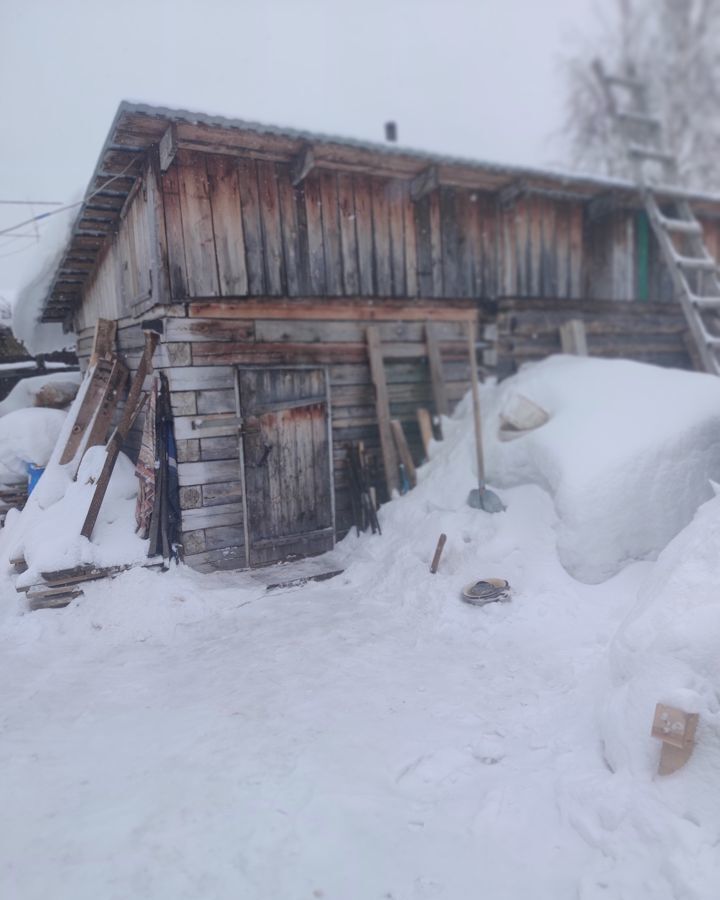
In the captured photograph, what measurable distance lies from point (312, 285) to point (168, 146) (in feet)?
7.35

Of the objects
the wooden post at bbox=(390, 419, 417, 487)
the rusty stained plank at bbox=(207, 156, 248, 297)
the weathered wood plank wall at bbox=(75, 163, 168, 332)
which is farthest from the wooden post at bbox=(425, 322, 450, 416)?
the weathered wood plank wall at bbox=(75, 163, 168, 332)

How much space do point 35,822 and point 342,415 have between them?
5.63m

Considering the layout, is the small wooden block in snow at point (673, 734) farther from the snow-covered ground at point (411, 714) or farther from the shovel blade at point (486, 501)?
the shovel blade at point (486, 501)

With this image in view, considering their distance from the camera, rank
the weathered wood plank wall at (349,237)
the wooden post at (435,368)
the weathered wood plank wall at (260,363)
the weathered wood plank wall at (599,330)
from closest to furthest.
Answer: the weathered wood plank wall at (349,237) → the weathered wood plank wall at (260,363) → the wooden post at (435,368) → the weathered wood plank wall at (599,330)

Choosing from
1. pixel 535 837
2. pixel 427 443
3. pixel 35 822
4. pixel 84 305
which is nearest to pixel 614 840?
pixel 535 837

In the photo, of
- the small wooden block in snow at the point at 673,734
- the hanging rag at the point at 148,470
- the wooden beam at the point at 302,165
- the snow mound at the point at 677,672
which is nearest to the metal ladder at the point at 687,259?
the wooden beam at the point at 302,165

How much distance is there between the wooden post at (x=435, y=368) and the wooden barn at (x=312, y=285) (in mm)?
21

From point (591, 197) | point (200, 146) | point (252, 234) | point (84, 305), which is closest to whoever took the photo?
point (200, 146)

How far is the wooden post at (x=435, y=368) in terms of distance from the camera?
8406 millimetres

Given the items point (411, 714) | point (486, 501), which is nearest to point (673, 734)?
point (411, 714)

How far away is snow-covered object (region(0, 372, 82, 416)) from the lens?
34.0 ft

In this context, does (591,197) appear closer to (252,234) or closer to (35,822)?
(252,234)

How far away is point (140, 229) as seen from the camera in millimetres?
7238

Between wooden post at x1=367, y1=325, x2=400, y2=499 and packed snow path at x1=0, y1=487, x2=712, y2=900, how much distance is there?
1818 mm
